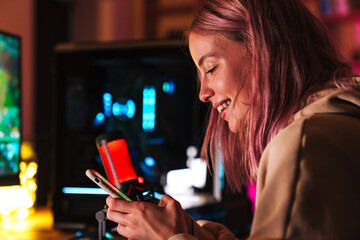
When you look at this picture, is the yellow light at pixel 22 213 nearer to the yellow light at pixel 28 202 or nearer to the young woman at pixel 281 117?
the yellow light at pixel 28 202

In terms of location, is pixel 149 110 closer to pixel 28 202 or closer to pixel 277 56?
pixel 28 202

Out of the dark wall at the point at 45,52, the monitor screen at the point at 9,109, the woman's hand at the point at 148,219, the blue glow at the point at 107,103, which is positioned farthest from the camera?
the dark wall at the point at 45,52

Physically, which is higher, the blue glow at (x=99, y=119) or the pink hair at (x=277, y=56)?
the pink hair at (x=277, y=56)

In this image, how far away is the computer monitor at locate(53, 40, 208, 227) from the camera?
4.36 feet

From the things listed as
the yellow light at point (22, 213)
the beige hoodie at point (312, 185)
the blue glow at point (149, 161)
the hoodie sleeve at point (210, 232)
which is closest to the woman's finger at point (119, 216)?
the hoodie sleeve at point (210, 232)

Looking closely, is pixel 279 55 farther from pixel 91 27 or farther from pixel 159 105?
pixel 91 27

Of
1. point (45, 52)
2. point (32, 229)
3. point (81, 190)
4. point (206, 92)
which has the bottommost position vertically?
point (32, 229)

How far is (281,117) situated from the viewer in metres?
0.69

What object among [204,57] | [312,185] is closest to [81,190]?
[204,57]

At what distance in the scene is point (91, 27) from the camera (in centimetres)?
242

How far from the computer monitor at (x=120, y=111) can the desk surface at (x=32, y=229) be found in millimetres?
58

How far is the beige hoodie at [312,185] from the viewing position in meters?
0.50

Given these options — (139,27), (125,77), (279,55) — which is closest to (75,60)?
(125,77)

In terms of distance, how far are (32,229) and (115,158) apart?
62cm
